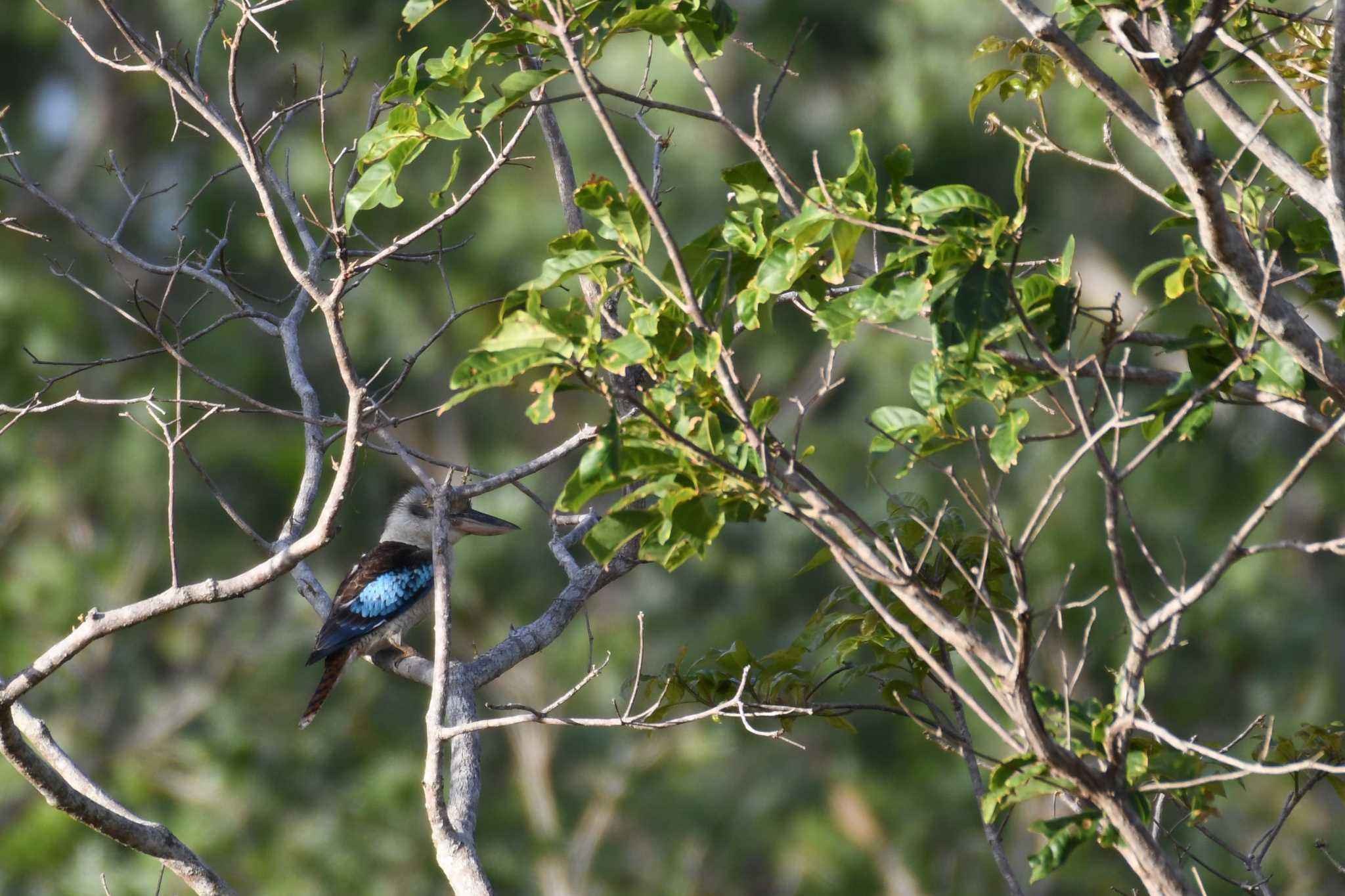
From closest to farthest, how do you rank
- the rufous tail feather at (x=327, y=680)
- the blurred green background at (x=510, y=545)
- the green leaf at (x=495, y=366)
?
the green leaf at (x=495, y=366), the rufous tail feather at (x=327, y=680), the blurred green background at (x=510, y=545)

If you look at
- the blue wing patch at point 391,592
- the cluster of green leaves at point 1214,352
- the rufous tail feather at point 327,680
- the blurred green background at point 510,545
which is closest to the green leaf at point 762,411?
the cluster of green leaves at point 1214,352

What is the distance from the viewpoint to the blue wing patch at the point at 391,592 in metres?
3.81

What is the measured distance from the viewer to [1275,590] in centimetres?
649

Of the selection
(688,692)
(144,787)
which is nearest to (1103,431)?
(688,692)

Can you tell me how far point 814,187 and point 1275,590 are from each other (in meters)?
5.60

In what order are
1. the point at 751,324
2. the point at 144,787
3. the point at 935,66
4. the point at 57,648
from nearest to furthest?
1. the point at 751,324
2. the point at 57,648
3. the point at 144,787
4. the point at 935,66

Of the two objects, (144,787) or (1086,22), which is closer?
(1086,22)

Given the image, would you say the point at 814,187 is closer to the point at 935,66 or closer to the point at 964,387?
the point at 964,387

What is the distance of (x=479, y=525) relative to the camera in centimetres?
405

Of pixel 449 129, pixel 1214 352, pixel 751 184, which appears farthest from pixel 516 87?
pixel 1214 352

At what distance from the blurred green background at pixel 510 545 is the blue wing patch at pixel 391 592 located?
1.46m

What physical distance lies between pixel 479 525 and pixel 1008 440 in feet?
8.66

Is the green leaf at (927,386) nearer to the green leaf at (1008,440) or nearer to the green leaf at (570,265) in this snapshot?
the green leaf at (1008,440)

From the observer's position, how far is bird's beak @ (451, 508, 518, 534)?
4.04 metres
